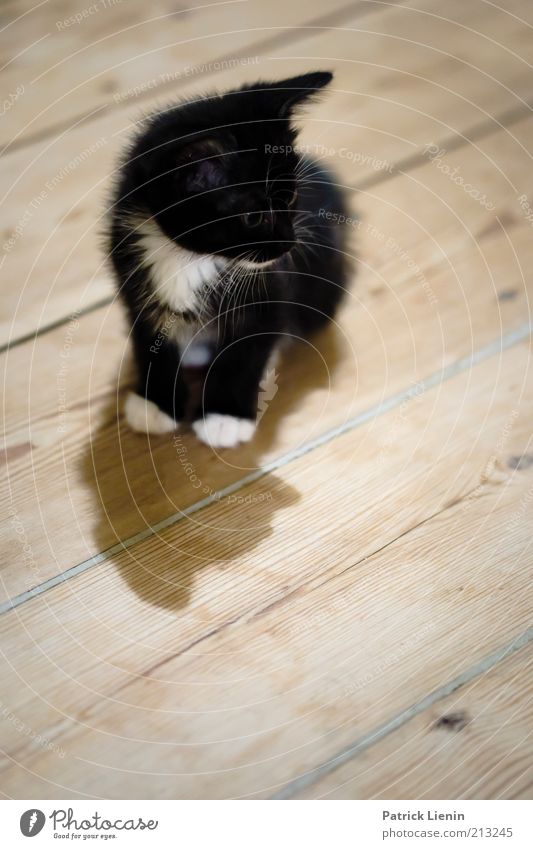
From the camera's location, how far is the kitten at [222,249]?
0.71m

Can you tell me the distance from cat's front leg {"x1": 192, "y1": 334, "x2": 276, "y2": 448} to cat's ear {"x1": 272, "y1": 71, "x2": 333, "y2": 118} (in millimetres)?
212

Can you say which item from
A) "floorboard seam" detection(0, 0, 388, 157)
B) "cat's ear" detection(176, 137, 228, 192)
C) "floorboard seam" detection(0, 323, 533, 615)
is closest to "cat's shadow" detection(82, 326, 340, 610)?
"floorboard seam" detection(0, 323, 533, 615)

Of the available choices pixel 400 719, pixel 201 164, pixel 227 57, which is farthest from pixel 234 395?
pixel 227 57

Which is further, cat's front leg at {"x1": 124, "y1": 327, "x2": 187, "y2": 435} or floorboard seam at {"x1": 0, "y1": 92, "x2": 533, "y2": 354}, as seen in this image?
floorboard seam at {"x1": 0, "y1": 92, "x2": 533, "y2": 354}

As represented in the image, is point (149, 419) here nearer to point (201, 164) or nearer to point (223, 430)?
point (223, 430)

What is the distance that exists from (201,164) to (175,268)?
0.40 ft

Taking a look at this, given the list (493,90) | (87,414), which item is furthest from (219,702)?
(493,90)

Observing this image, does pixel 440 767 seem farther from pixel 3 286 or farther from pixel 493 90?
pixel 493 90

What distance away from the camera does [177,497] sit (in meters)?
0.79

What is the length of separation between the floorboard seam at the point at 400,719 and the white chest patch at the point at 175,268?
1.37 ft

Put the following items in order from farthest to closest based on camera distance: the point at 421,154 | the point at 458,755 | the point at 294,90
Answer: the point at 421,154, the point at 294,90, the point at 458,755

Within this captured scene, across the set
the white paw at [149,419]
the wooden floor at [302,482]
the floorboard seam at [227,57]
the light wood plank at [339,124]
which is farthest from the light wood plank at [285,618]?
the floorboard seam at [227,57]

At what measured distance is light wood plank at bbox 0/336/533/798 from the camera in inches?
24.8

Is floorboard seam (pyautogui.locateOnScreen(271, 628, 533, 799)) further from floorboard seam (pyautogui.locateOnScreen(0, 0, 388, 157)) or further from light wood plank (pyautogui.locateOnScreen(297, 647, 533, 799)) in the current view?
floorboard seam (pyautogui.locateOnScreen(0, 0, 388, 157))
